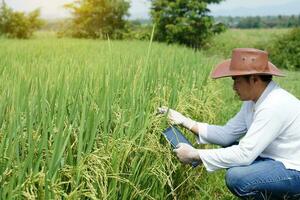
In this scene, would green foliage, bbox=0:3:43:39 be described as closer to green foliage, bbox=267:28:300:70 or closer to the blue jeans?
green foliage, bbox=267:28:300:70

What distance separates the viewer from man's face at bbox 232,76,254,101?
10.00 ft

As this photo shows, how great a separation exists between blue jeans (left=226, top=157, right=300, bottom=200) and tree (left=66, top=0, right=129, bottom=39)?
2323 centimetres

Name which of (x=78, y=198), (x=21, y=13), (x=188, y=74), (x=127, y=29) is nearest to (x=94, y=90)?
(x=78, y=198)

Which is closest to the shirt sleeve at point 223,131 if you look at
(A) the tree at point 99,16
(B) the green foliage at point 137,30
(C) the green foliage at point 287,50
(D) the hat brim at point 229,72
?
(D) the hat brim at point 229,72

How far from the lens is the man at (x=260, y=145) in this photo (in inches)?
117

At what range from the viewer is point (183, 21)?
2141 cm

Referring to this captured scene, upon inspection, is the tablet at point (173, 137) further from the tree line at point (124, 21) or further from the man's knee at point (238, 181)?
the tree line at point (124, 21)

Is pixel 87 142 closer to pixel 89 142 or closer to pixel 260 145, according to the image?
pixel 89 142

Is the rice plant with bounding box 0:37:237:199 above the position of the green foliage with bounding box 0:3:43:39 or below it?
above

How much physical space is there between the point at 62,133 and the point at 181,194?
4.55ft

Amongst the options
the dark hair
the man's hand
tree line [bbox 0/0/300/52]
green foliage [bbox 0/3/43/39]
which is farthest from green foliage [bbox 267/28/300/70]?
the man's hand

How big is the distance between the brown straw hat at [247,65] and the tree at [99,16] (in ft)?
75.7

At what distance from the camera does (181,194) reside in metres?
3.44

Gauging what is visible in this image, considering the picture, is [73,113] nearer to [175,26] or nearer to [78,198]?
[78,198]
